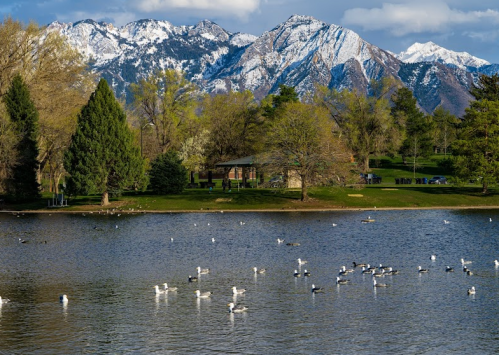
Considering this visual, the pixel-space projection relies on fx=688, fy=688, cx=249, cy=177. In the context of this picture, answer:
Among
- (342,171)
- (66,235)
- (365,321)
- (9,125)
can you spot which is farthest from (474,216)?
(9,125)

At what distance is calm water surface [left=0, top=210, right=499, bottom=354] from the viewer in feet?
100.0

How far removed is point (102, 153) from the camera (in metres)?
97.3

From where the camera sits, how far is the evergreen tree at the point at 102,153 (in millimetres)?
Answer: 96125

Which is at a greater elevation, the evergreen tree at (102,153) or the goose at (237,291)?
the evergreen tree at (102,153)

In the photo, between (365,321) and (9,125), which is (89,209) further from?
(365,321)

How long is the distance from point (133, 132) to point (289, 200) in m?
30.5

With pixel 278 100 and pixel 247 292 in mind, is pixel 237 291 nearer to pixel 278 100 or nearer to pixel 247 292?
pixel 247 292

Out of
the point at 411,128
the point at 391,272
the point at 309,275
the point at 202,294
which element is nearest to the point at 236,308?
the point at 202,294

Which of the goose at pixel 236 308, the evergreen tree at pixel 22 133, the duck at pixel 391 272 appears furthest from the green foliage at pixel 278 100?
the goose at pixel 236 308

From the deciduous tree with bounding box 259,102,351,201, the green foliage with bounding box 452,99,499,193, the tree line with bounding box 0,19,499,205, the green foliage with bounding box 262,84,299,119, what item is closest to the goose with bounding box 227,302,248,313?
the deciduous tree with bounding box 259,102,351,201

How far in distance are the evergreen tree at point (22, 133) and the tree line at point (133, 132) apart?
0.15 meters

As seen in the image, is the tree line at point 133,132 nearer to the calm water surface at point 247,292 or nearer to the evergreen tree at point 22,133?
the evergreen tree at point 22,133

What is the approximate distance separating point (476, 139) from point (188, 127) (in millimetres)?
52153

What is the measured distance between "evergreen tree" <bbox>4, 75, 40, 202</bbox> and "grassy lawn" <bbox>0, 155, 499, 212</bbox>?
3.35 m
